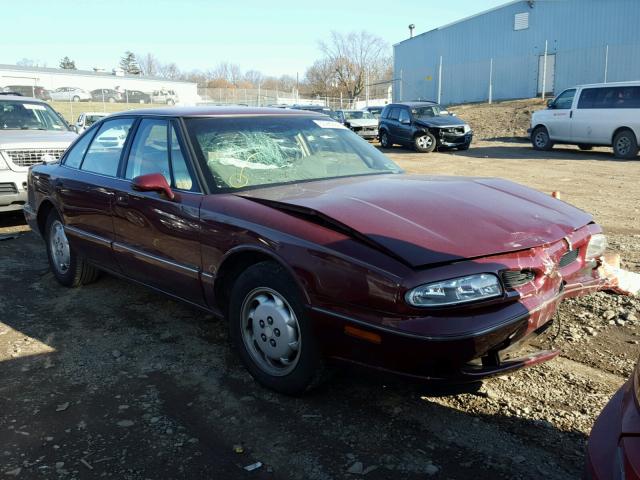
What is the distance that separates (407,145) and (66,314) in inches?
648

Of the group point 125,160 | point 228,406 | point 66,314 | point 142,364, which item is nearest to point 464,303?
point 228,406

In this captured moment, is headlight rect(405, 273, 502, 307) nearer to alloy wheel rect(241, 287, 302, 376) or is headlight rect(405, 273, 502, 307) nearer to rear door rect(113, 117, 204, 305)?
alloy wheel rect(241, 287, 302, 376)

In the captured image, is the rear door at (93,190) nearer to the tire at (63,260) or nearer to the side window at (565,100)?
the tire at (63,260)

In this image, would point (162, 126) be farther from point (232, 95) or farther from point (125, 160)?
point (232, 95)

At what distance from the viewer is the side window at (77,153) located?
508 cm


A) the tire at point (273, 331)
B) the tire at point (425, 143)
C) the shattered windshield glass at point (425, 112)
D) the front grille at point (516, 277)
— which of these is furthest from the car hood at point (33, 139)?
the shattered windshield glass at point (425, 112)

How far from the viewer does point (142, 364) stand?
3768mm

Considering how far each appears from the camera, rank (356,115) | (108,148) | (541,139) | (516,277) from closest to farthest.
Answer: (516,277) < (108,148) < (541,139) < (356,115)

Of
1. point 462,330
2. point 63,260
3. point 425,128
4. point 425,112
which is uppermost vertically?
point 425,112

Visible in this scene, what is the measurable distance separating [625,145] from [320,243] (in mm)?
15150

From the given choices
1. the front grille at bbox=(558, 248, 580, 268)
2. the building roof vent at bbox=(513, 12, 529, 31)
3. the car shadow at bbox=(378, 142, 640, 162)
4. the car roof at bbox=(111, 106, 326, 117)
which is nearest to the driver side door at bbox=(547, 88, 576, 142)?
the car shadow at bbox=(378, 142, 640, 162)

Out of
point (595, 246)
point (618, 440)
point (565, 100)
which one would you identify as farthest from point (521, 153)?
point (618, 440)

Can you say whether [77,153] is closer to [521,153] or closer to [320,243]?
[320,243]

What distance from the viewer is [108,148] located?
187 inches
